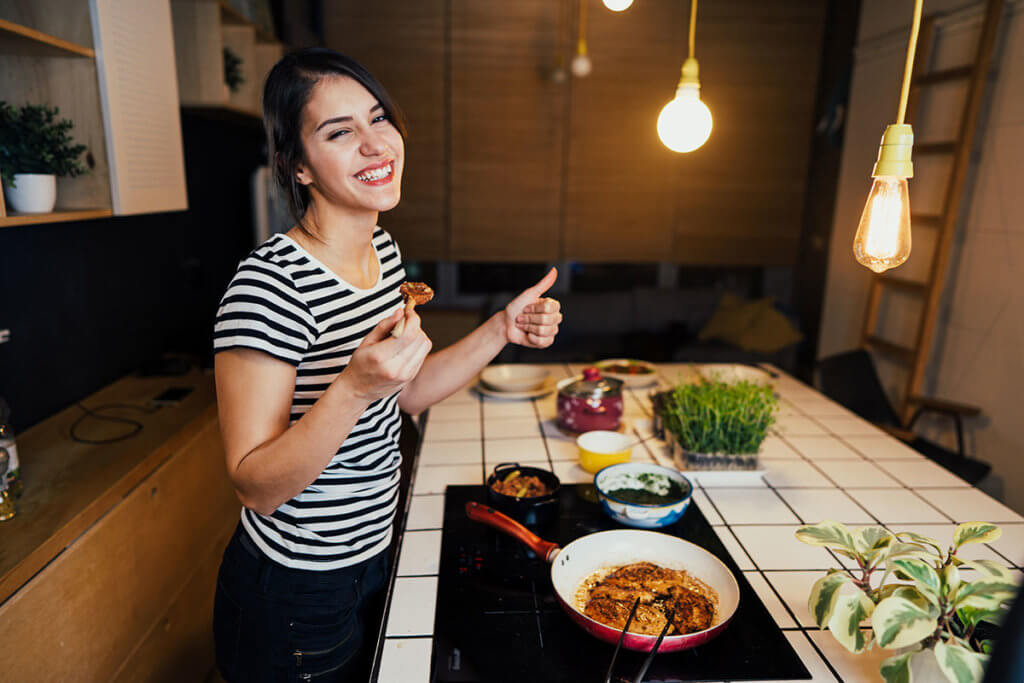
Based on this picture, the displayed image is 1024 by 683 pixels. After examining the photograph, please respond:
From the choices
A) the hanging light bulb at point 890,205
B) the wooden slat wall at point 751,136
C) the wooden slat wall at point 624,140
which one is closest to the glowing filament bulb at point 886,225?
the hanging light bulb at point 890,205

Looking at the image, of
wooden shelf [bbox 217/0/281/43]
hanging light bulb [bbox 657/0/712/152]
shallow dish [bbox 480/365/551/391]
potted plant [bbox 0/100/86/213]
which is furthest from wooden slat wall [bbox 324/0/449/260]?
hanging light bulb [bbox 657/0/712/152]

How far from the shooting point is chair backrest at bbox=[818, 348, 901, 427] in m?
2.81

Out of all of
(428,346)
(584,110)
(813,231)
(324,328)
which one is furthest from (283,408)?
(813,231)

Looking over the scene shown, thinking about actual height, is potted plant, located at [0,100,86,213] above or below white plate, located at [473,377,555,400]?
above

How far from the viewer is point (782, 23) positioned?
14.1ft

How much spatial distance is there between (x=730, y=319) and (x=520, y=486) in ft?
9.96

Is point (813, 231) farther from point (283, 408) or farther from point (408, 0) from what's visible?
point (283, 408)

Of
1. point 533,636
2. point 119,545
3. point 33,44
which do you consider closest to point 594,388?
point 533,636

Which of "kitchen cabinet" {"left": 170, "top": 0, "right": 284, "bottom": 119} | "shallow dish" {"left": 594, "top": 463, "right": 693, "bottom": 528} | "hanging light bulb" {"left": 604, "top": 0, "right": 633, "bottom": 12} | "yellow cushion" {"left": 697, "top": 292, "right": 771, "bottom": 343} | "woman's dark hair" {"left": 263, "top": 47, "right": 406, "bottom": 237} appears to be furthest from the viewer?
"yellow cushion" {"left": 697, "top": 292, "right": 771, "bottom": 343}

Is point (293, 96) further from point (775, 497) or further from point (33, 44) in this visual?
point (775, 497)

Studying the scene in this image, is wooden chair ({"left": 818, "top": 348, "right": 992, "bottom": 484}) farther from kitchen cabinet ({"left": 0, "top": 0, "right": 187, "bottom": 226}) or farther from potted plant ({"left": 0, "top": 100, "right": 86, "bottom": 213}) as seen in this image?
potted plant ({"left": 0, "top": 100, "right": 86, "bottom": 213})

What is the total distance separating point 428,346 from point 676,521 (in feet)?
2.24

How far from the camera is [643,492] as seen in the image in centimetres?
124

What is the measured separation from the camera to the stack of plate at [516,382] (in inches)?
76.7
